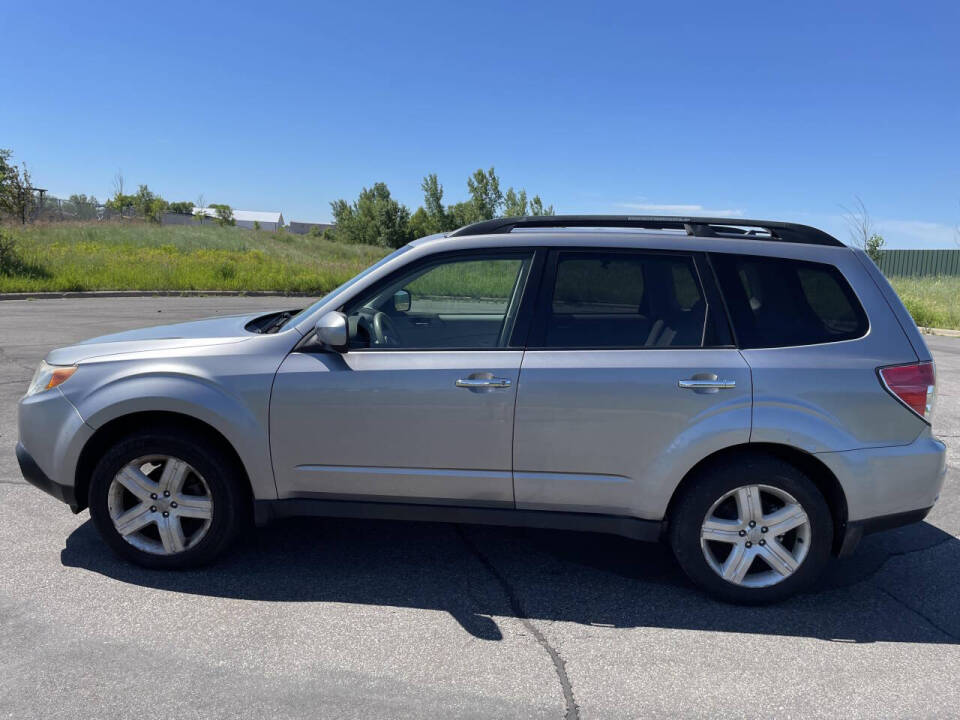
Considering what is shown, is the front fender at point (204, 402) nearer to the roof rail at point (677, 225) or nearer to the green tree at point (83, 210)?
the roof rail at point (677, 225)

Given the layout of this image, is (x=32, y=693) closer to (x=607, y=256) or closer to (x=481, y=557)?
(x=481, y=557)

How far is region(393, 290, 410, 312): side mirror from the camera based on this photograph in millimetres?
4121

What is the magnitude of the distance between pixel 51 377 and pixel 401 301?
1.83 metres

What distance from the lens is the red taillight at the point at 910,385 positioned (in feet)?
11.8

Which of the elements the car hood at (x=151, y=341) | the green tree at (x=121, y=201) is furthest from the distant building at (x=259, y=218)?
the car hood at (x=151, y=341)

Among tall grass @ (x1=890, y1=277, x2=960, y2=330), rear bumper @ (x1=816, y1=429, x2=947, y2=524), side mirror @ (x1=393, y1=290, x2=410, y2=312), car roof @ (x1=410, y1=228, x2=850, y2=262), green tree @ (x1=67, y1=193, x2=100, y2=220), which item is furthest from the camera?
green tree @ (x1=67, y1=193, x2=100, y2=220)

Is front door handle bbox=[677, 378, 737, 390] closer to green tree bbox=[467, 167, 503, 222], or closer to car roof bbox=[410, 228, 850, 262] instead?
car roof bbox=[410, 228, 850, 262]

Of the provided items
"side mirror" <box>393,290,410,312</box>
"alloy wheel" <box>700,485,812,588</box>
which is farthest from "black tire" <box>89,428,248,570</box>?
"alloy wheel" <box>700,485,812,588</box>

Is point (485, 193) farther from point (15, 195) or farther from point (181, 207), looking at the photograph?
point (181, 207)

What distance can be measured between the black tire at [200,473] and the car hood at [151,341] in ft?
1.47

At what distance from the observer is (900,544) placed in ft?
15.1

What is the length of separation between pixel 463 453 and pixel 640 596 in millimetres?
1140

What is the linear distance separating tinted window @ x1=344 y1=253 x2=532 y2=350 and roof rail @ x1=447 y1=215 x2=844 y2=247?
186 millimetres

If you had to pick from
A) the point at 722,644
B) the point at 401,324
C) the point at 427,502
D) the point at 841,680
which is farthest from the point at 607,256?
the point at 841,680
